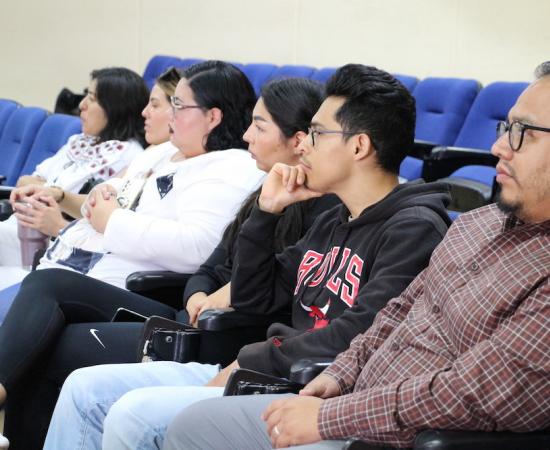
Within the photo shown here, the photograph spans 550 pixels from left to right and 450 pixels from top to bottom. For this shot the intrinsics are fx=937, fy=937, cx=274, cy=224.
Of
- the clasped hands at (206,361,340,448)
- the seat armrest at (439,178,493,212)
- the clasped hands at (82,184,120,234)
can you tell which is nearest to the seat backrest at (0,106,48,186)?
the clasped hands at (82,184,120,234)

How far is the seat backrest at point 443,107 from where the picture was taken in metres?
4.07

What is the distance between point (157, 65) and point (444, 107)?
2.69m

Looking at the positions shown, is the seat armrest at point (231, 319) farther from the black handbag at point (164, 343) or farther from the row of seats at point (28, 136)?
the row of seats at point (28, 136)

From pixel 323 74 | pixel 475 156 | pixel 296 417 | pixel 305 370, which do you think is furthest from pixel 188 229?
pixel 323 74

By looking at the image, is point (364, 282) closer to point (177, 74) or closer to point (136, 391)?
point (136, 391)

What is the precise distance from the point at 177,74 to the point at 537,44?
2.12 metres

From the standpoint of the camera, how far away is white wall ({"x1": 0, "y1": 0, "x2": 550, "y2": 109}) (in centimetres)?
459

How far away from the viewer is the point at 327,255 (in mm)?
1886

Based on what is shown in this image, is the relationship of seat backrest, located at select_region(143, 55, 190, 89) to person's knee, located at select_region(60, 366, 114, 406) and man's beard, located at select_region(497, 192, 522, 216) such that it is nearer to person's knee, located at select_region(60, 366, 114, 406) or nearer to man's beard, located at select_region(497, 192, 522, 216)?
person's knee, located at select_region(60, 366, 114, 406)

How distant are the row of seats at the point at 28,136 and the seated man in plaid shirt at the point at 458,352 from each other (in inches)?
103

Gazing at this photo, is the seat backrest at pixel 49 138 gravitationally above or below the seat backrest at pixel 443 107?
below

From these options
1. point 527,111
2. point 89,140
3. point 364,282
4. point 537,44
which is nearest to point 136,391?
point 364,282

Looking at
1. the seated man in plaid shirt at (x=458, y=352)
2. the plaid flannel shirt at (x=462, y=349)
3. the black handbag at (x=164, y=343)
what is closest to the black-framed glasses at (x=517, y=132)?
the seated man in plaid shirt at (x=458, y=352)

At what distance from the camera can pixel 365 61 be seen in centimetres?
527
